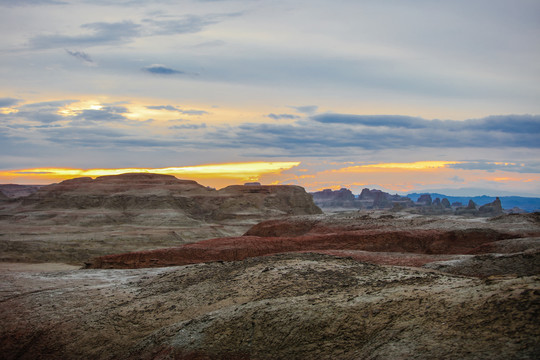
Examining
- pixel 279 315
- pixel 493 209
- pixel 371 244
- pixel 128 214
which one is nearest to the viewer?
pixel 279 315

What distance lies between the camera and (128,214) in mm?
79812

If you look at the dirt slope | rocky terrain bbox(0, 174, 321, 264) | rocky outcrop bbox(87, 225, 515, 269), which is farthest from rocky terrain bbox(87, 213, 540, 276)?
rocky terrain bbox(0, 174, 321, 264)

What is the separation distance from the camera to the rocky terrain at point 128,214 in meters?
48.6

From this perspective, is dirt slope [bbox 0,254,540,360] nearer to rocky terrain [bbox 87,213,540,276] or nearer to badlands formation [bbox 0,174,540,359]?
badlands formation [bbox 0,174,540,359]

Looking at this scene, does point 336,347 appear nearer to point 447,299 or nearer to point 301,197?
point 447,299

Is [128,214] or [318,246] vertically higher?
[128,214]

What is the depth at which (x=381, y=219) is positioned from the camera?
37.5 m

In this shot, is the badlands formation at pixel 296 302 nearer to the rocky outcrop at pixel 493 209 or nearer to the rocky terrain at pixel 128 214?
the rocky terrain at pixel 128 214

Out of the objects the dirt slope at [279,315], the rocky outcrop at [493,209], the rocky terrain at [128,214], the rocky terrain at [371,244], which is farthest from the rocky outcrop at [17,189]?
the dirt slope at [279,315]

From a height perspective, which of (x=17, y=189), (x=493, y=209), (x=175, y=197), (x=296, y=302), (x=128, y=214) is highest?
(x=17, y=189)

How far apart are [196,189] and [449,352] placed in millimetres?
94091

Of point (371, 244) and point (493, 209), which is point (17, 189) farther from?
point (371, 244)

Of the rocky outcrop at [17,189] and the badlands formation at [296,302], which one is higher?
the rocky outcrop at [17,189]

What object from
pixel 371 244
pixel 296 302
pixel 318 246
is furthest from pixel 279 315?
pixel 371 244
